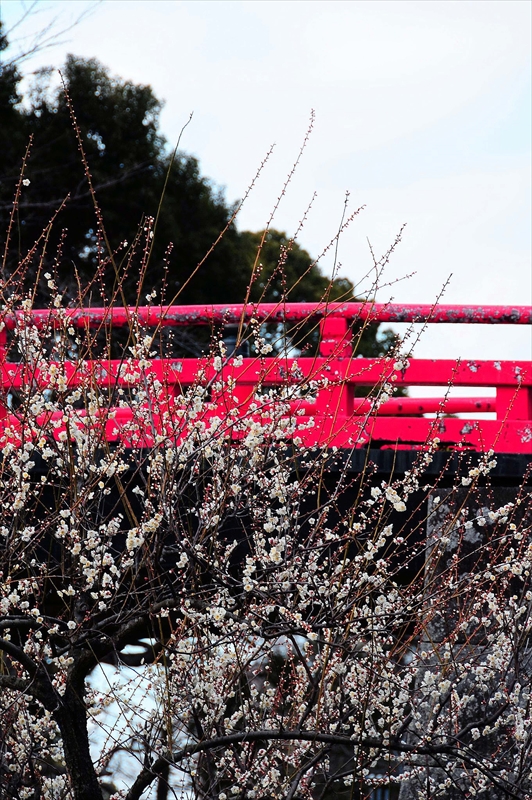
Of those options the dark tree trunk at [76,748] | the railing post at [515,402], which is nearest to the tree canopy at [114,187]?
the railing post at [515,402]

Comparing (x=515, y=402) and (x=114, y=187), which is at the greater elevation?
(x=114, y=187)

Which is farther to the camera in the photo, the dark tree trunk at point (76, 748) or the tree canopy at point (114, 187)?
the tree canopy at point (114, 187)

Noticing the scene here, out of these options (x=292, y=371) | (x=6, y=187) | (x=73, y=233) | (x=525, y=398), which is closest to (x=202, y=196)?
(x=73, y=233)

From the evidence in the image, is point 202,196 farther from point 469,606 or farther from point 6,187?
point 469,606

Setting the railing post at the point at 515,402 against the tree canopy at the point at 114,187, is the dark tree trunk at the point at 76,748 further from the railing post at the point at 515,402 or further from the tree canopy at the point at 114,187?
the tree canopy at the point at 114,187

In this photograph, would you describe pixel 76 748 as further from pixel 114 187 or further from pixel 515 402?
pixel 114 187

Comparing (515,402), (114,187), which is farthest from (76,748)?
(114,187)

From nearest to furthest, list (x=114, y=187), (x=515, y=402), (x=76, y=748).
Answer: (x=76, y=748) → (x=515, y=402) → (x=114, y=187)

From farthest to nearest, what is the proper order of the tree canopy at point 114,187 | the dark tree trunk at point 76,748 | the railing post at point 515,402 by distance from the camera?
the tree canopy at point 114,187, the railing post at point 515,402, the dark tree trunk at point 76,748

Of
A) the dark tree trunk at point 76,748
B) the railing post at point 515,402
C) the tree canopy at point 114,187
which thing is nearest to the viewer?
the dark tree trunk at point 76,748

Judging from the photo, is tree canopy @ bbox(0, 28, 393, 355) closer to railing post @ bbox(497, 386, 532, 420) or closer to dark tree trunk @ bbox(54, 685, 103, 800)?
railing post @ bbox(497, 386, 532, 420)

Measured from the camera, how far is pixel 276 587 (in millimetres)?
3365

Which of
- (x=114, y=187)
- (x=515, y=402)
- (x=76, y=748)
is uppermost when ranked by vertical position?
(x=114, y=187)

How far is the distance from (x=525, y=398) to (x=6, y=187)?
10.0 m
